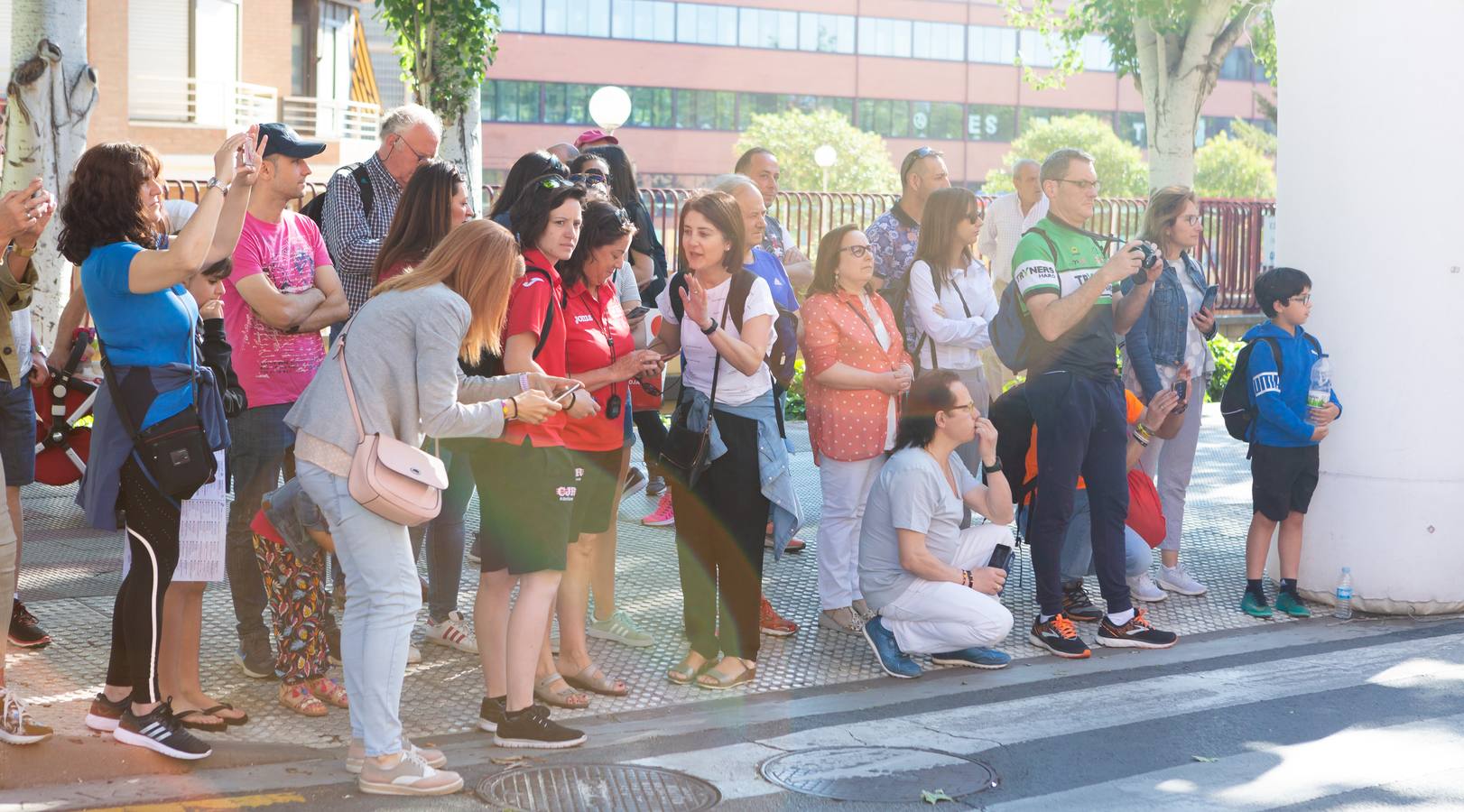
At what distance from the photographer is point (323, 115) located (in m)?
33.7

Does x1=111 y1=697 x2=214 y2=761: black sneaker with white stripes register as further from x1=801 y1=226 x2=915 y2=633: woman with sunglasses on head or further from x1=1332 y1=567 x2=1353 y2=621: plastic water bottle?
x1=1332 y1=567 x2=1353 y2=621: plastic water bottle

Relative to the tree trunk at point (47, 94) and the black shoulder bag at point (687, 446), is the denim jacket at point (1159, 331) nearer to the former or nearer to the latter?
the black shoulder bag at point (687, 446)

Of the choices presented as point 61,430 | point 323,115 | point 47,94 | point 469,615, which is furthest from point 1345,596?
point 323,115

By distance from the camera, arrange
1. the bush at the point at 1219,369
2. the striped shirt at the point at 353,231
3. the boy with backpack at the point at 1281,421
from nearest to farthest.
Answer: the striped shirt at the point at 353,231, the boy with backpack at the point at 1281,421, the bush at the point at 1219,369

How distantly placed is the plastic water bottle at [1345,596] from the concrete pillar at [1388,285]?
0.05 metres

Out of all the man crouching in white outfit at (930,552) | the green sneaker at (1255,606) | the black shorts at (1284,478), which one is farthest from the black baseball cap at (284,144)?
the green sneaker at (1255,606)

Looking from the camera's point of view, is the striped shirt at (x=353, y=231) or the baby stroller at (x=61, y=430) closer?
the striped shirt at (x=353, y=231)

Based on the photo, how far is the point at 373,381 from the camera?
479 cm

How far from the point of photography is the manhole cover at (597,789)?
486 cm

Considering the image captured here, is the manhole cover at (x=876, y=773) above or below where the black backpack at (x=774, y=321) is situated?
below

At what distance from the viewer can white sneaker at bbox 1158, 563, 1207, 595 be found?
7.98 meters

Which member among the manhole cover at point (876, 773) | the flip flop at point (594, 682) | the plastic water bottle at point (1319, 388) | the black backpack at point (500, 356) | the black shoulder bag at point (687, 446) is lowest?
the manhole cover at point (876, 773)

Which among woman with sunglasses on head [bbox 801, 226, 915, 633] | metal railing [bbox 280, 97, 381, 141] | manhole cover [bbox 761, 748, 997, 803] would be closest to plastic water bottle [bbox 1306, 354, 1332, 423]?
woman with sunglasses on head [bbox 801, 226, 915, 633]

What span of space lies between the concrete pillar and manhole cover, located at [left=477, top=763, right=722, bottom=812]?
4.14m
